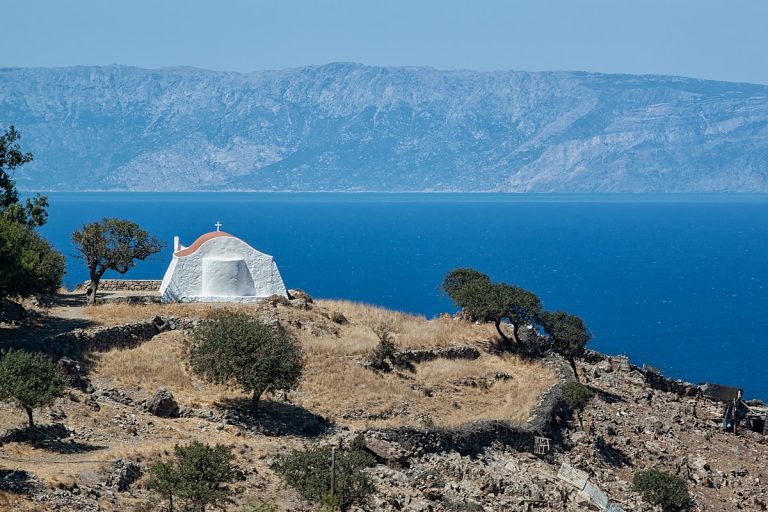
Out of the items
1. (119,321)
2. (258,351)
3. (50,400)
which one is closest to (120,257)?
(119,321)

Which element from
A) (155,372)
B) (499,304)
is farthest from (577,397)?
(155,372)

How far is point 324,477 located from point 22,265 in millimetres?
18847

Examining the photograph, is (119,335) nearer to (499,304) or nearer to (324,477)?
(324,477)

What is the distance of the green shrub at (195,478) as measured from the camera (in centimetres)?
2942

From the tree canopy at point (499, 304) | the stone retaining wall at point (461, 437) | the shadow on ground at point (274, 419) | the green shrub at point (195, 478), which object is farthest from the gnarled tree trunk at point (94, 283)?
the green shrub at point (195, 478)

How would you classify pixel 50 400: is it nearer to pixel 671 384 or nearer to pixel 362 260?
pixel 671 384

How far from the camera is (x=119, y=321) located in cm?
5059

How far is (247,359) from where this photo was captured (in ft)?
135

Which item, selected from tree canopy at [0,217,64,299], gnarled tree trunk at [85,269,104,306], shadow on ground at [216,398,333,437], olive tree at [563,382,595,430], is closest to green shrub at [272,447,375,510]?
shadow on ground at [216,398,333,437]

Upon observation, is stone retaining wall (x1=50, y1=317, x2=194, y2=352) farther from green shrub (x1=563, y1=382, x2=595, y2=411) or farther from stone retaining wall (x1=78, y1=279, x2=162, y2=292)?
green shrub (x1=563, y1=382, x2=595, y2=411)

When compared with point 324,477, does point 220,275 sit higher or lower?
higher

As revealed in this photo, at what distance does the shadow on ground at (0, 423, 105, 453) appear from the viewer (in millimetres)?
33969

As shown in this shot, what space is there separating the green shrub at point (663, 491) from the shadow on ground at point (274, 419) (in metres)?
12.1

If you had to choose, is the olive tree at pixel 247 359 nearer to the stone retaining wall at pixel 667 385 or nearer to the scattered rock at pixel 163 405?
the scattered rock at pixel 163 405
